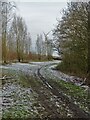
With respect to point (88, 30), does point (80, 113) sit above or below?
below

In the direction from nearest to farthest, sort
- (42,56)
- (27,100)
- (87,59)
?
(27,100)
(87,59)
(42,56)

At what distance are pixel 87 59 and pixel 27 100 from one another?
385 inches

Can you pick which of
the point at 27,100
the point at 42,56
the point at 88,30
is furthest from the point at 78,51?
the point at 42,56

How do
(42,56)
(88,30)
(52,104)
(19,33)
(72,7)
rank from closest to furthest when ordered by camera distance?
(52,104) → (88,30) → (72,7) → (19,33) → (42,56)

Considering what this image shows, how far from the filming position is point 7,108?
8703 mm

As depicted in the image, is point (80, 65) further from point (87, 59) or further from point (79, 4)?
point (79, 4)

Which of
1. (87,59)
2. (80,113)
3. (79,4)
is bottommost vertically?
(80,113)

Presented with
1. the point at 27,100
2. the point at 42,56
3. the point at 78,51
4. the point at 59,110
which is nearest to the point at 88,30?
the point at 78,51

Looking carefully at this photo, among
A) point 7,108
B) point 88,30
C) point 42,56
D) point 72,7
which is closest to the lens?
point 7,108

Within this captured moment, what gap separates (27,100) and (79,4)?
1113 centimetres

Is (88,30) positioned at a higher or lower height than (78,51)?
higher

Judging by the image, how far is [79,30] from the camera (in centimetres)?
1948

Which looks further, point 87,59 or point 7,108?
point 87,59

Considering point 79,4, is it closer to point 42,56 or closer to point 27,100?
point 27,100
